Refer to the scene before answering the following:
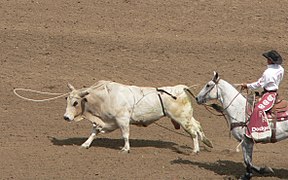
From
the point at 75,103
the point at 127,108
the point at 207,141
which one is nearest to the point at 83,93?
the point at 75,103

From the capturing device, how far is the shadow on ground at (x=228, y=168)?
16.5 metres

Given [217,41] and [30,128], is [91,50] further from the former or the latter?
[30,128]

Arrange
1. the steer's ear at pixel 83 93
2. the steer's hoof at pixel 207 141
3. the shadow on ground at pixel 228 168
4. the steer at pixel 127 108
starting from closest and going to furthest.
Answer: the shadow on ground at pixel 228 168 → the steer at pixel 127 108 → the steer's hoof at pixel 207 141 → the steer's ear at pixel 83 93

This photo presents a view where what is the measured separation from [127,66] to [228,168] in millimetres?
8312

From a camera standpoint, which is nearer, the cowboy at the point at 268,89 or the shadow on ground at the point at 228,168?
the cowboy at the point at 268,89

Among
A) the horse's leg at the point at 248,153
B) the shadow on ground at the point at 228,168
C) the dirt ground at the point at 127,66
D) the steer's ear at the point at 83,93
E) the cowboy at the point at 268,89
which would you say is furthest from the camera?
the steer's ear at the point at 83,93

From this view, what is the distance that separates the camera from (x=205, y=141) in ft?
60.2

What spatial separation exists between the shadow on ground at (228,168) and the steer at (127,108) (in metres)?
0.89

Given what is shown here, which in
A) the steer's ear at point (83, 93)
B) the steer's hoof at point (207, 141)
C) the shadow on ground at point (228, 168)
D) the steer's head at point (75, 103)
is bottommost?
the shadow on ground at point (228, 168)

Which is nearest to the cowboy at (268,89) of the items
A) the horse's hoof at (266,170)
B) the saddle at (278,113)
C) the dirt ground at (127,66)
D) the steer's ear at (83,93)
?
the saddle at (278,113)

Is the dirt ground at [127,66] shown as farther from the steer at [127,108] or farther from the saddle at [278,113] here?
the saddle at [278,113]

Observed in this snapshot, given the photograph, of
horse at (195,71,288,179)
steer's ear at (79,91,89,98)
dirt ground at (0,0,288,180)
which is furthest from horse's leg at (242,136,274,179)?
steer's ear at (79,91,89,98)

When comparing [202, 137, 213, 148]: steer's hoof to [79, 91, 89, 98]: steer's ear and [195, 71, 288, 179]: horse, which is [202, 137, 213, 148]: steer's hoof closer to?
[195, 71, 288, 179]: horse

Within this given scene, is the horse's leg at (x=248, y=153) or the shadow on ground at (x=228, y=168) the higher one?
the horse's leg at (x=248, y=153)
